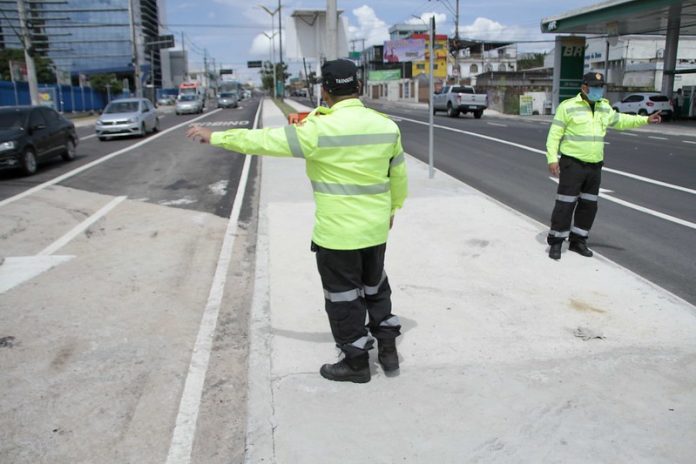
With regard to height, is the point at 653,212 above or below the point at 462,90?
below

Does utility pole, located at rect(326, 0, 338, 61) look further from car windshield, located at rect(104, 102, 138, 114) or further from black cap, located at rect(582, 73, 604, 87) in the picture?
car windshield, located at rect(104, 102, 138, 114)

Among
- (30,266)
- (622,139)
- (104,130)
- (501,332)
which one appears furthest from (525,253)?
(104,130)

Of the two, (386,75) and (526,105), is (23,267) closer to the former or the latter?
(526,105)

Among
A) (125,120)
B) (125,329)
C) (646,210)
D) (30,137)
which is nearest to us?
(125,329)

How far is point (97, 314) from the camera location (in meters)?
4.96

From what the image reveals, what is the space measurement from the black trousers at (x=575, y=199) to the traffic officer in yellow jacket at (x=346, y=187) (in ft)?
10.1

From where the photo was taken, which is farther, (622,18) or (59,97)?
(59,97)

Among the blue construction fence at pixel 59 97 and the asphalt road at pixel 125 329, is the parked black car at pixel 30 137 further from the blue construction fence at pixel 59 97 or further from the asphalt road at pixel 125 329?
the blue construction fence at pixel 59 97

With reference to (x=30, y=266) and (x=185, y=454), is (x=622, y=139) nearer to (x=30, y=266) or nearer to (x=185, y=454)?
(x=30, y=266)

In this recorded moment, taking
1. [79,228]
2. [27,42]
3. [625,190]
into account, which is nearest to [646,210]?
[625,190]

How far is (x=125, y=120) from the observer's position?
21609 mm

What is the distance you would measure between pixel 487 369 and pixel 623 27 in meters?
37.5

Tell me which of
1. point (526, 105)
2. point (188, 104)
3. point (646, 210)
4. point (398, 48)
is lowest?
point (646, 210)

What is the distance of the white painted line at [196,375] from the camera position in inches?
121
